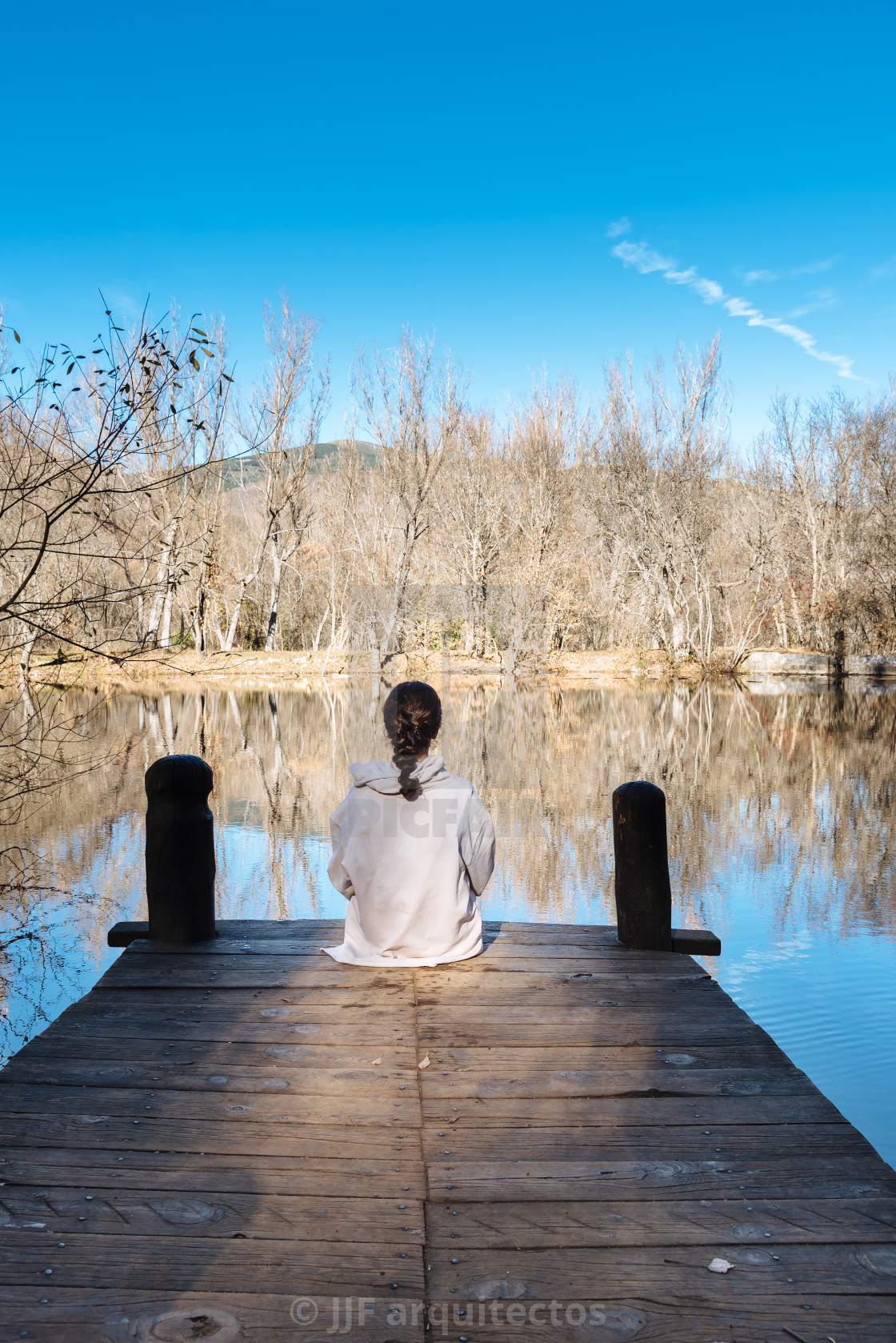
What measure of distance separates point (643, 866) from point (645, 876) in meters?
0.06

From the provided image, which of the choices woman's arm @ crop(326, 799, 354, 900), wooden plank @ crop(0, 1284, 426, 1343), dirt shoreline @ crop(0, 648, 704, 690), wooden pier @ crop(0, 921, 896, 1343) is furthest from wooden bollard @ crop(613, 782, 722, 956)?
dirt shoreline @ crop(0, 648, 704, 690)

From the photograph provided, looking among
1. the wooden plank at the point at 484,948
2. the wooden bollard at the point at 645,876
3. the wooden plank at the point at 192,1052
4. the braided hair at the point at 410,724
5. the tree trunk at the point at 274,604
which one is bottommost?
the wooden plank at the point at 484,948

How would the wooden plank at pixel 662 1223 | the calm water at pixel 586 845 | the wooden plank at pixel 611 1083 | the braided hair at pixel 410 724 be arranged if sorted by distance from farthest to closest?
1. the calm water at pixel 586 845
2. the braided hair at pixel 410 724
3. the wooden plank at pixel 611 1083
4. the wooden plank at pixel 662 1223

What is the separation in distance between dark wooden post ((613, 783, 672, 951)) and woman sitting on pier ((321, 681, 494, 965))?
65 cm

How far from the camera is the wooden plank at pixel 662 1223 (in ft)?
6.62

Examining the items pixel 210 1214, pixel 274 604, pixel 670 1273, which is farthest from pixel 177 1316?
pixel 274 604

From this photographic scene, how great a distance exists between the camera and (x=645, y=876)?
13.2ft

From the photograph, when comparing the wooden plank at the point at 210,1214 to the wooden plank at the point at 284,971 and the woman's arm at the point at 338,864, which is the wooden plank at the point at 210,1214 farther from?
the woman's arm at the point at 338,864

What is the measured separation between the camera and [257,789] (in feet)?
38.7

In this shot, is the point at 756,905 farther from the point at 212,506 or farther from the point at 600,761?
the point at 212,506

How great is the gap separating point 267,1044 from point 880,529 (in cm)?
3328

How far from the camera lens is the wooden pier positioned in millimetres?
1808

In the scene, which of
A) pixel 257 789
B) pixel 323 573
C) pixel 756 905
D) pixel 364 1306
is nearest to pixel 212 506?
pixel 323 573

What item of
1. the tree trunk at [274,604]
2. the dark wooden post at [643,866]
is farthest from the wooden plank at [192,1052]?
the tree trunk at [274,604]
